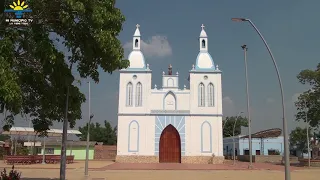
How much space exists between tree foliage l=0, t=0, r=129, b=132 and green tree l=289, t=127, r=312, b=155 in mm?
57787

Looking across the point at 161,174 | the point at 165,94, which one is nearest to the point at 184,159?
the point at 165,94

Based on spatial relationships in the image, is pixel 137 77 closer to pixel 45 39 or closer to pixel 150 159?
pixel 150 159

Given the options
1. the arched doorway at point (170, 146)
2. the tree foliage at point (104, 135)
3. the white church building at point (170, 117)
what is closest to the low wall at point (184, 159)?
the white church building at point (170, 117)

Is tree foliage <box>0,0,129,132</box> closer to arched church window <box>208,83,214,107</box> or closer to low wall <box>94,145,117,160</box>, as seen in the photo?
arched church window <box>208,83,214,107</box>

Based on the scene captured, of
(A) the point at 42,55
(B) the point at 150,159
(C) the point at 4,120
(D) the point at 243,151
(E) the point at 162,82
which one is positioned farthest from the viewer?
(D) the point at 243,151

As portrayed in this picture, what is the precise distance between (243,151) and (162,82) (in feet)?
87.3

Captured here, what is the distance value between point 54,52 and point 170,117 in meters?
33.4

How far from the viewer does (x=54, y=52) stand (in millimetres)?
11438

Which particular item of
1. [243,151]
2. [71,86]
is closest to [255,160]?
[243,151]

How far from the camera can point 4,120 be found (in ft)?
44.1

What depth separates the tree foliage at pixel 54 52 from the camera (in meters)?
10.6

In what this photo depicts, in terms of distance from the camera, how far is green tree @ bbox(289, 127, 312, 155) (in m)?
65.0

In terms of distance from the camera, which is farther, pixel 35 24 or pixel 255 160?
pixel 255 160

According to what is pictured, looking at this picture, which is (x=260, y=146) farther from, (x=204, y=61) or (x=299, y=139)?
(x=204, y=61)
